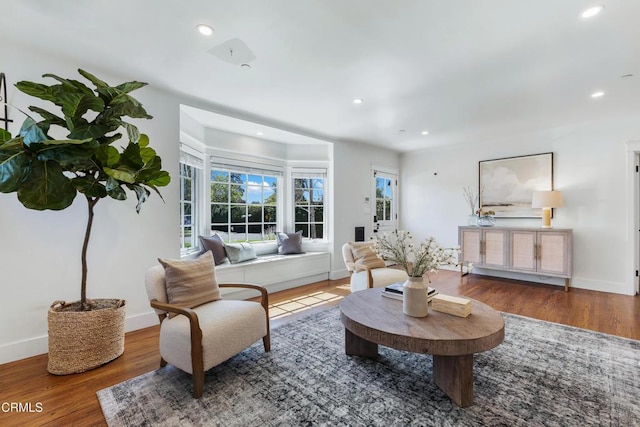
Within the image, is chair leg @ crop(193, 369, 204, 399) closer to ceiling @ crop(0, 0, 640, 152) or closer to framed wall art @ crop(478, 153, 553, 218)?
ceiling @ crop(0, 0, 640, 152)

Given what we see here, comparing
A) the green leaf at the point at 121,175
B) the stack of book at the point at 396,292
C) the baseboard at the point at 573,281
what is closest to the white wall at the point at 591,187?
the baseboard at the point at 573,281

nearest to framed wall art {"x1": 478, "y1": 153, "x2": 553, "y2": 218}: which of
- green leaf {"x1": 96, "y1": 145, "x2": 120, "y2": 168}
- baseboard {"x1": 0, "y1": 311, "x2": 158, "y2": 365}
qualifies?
green leaf {"x1": 96, "y1": 145, "x2": 120, "y2": 168}

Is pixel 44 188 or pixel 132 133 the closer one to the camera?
pixel 44 188

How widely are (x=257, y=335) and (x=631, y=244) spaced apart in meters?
5.16

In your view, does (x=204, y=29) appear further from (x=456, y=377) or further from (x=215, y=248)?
(x=456, y=377)

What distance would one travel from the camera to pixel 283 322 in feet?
10.3

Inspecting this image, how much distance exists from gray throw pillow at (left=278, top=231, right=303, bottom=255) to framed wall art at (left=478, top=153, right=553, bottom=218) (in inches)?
135

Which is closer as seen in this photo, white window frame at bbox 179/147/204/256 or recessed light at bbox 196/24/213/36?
recessed light at bbox 196/24/213/36

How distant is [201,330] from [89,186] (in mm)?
1296

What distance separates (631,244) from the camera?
4.07m

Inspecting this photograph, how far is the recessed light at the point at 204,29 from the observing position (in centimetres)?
204

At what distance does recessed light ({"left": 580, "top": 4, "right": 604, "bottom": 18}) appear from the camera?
6.07ft

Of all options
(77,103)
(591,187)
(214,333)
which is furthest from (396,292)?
(591,187)

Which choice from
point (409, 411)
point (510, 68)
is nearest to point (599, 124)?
point (510, 68)
